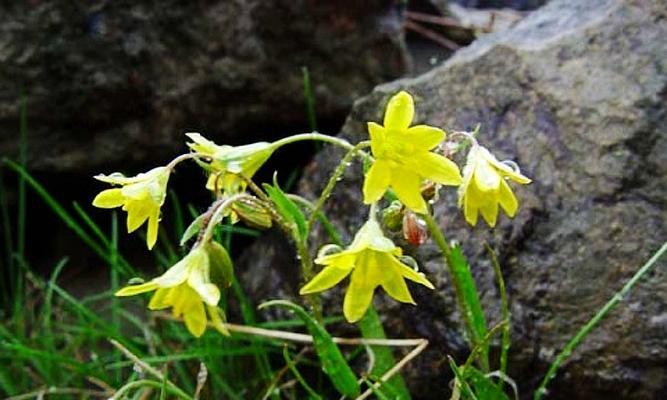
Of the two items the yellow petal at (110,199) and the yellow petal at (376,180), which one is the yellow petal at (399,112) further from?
the yellow petal at (110,199)

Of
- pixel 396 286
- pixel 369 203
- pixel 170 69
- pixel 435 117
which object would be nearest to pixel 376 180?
pixel 369 203

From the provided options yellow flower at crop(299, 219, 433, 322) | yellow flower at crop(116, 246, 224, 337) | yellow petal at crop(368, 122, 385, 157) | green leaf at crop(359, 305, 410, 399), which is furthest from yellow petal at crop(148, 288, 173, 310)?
green leaf at crop(359, 305, 410, 399)

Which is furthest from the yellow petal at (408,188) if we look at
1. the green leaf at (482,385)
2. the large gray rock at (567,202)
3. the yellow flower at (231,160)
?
the large gray rock at (567,202)

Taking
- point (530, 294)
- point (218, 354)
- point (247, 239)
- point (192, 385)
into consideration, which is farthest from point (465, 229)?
point (247, 239)

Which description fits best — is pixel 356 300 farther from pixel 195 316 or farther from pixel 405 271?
pixel 195 316

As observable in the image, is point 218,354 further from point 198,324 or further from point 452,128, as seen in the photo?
point 198,324
